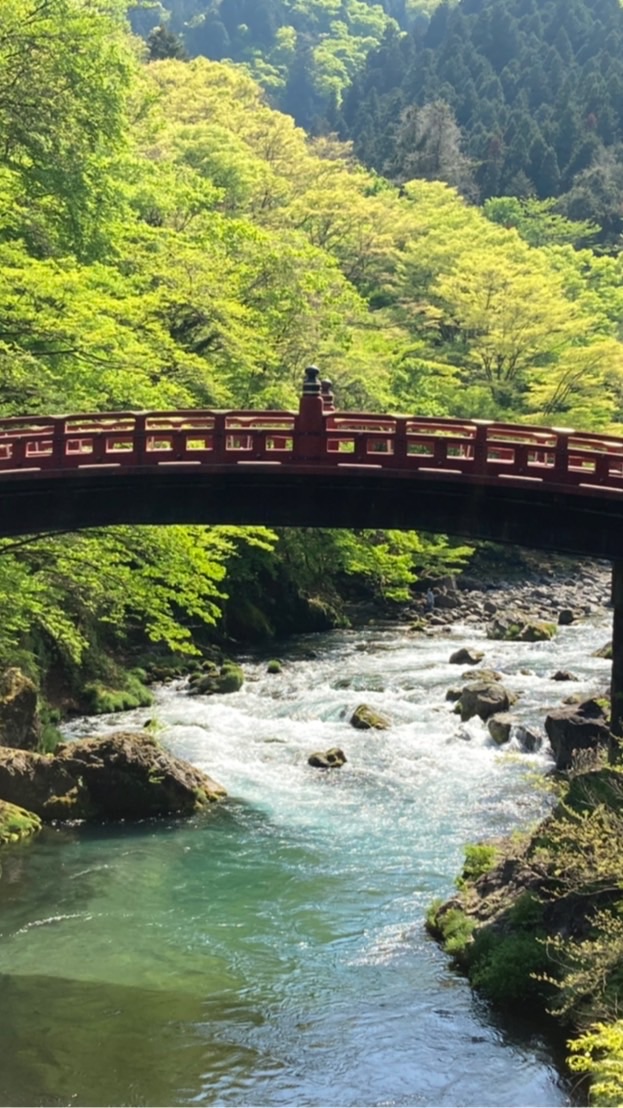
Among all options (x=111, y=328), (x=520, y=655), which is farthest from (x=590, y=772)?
(x=520, y=655)

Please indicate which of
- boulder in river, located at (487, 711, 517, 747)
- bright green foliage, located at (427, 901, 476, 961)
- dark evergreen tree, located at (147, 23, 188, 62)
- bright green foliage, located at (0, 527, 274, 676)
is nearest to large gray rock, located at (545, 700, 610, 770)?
boulder in river, located at (487, 711, 517, 747)

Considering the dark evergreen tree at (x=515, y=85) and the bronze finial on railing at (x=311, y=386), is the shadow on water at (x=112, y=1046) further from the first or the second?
the dark evergreen tree at (x=515, y=85)

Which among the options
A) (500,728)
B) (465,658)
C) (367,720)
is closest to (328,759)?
(367,720)

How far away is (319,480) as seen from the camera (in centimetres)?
2158

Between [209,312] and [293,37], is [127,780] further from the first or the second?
[293,37]

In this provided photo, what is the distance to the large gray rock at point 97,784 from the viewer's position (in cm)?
2473

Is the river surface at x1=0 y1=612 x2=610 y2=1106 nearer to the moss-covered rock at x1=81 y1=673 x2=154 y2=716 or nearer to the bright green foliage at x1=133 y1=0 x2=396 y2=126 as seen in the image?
the moss-covered rock at x1=81 y1=673 x2=154 y2=716

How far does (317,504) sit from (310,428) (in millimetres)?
1646

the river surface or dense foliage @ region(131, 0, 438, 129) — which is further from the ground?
dense foliage @ region(131, 0, 438, 129)

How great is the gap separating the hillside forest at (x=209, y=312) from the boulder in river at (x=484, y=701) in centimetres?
600

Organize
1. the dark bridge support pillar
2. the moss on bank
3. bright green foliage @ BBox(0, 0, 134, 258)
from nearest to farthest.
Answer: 1. the moss on bank
2. the dark bridge support pillar
3. bright green foliage @ BBox(0, 0, 134, 258)

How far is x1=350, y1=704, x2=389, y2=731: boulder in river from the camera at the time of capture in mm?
31297

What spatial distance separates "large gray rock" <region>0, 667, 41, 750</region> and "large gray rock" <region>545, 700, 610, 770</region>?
37.9 feet

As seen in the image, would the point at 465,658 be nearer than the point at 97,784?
No
